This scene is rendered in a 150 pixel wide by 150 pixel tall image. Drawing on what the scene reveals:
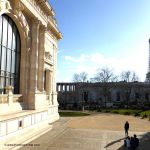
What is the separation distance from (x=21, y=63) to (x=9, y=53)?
253cm

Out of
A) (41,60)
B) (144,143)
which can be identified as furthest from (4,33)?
(144,143)

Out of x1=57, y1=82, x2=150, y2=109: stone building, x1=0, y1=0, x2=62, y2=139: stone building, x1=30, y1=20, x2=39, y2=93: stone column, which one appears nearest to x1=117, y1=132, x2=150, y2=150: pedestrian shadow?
x1=0, y1=0, x2=62, y2=139: stone building

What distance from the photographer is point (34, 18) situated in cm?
2620

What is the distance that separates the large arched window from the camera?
2123cm

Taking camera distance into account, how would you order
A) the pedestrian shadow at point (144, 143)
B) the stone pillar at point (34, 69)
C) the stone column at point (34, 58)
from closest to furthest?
the pedestrian shadow at point (144, 143) → the stone pillar at point (34, 69) → the stone column at point (34, 58)

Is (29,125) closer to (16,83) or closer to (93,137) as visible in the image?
(16,83)

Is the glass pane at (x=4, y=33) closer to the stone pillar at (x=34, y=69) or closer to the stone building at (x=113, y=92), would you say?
the stone pillar at (x=34, y=69)

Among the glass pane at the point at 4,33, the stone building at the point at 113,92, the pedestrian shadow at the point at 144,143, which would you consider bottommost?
the pedestrian shadow at the point at 144,143

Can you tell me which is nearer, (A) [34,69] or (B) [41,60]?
(A) [34,69]

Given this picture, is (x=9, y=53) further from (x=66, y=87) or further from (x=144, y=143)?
(x=66, y=87)

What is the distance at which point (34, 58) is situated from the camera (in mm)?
25922

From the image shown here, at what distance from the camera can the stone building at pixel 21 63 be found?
20.4 m

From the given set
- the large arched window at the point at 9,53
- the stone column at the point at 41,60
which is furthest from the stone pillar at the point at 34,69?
the stone column at the point at 41,60

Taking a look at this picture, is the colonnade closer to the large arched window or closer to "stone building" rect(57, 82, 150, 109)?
"stone building" rect(57, 82, 150, 109)
